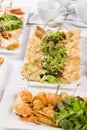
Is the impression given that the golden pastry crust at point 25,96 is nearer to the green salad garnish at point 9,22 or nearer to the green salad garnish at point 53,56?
the green salad garnish at point 53,56

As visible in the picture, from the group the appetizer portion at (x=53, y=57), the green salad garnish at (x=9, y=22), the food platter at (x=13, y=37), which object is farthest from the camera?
the green salad garnish at (x=9, y=22)

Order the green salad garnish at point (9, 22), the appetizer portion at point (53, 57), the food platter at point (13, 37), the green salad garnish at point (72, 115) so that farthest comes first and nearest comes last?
1. the green salad garnish at point (9, 22)
2. the food platter at point (13, 37)
3. the appetizer portion at point (53, 57)
4. the green salad garnish at point (72, 115)

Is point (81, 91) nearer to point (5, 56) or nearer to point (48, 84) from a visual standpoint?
point (48, 84)

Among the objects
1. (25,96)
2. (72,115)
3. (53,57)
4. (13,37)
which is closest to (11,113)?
(25,96)

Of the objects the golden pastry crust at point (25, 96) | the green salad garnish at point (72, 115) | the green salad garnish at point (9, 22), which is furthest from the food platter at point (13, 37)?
the green salad garnish at point (72, 115)

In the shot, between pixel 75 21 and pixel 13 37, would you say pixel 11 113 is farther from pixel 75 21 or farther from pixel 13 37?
pixel 75 21

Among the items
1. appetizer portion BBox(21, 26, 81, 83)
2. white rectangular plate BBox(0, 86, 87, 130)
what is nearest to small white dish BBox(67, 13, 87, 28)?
appetizer portion BBox(21, 26, 81, 83)

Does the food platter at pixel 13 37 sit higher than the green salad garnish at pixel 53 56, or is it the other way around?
the green salad garnish at pixel 53 56
